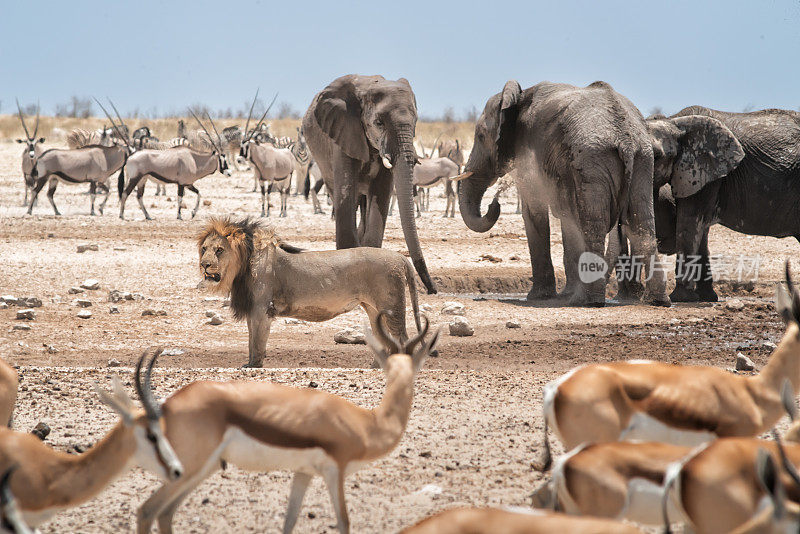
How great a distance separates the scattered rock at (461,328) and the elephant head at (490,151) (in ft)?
12.5

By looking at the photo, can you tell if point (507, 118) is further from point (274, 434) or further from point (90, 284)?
point (274, 434)

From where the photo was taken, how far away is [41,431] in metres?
6.55

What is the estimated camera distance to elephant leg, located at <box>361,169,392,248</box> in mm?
13773

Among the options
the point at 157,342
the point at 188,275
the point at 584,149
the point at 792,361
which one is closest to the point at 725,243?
the point at 584,149

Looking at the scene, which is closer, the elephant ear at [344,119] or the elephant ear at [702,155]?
the elephant ear at [344,119]

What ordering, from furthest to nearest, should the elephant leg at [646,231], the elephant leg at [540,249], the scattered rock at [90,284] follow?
the elephant leg at [540,249]
the scattered rock at [90,284]
the elephant leg at [646,231]

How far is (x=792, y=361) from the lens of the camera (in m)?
5.23

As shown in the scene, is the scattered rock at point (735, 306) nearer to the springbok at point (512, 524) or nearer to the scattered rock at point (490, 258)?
the scattered rock at point (490, 258)

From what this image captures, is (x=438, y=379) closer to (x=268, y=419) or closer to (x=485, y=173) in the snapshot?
(x=268, y=419)

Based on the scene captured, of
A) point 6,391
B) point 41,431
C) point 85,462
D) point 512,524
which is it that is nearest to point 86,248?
point 41,431

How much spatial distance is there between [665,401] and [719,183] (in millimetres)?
10587

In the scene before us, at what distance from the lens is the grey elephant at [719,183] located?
14398 mm

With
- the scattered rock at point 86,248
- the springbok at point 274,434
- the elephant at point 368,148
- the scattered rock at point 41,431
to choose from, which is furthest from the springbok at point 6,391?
the scattered rock at point 86,248

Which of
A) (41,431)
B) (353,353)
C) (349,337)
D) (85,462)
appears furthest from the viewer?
(349,337)
